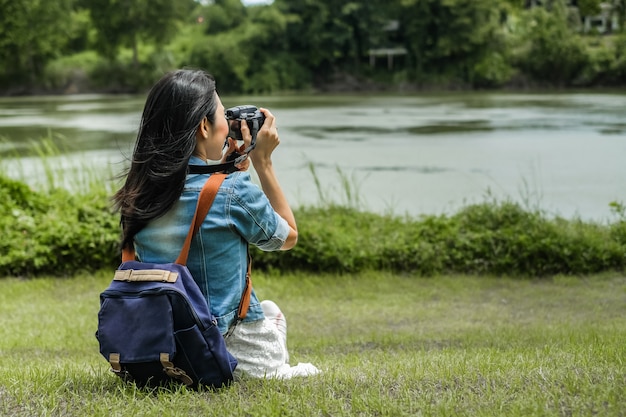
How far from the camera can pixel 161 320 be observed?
2.32m

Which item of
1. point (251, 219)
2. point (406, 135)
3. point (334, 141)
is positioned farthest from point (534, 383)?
point (406, 135)

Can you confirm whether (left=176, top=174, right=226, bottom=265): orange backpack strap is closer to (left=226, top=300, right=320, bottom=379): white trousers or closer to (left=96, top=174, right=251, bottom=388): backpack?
(left=96, top=174, right=251, bottom=388): backpack

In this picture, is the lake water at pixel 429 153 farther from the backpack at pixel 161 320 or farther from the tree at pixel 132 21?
the tree at pixel 132 21

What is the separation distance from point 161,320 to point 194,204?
380mm

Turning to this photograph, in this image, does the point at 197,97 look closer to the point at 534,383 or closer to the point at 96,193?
the point at 534,383

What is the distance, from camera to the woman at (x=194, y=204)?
8.05ft

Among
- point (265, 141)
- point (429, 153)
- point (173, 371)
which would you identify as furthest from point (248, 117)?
point (429, 153)

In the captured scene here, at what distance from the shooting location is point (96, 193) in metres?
7.26

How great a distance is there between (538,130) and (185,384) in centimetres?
1549

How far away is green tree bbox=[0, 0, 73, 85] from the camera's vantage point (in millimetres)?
42500

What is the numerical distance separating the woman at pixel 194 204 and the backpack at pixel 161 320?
0.06 meters

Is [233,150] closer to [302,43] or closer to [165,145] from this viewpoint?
[165,145]

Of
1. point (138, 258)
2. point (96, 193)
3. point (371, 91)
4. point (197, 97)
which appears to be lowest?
point (371, 91)

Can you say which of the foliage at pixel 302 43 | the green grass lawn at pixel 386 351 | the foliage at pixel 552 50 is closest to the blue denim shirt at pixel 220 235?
the green grass lawn at pixel 386 351
